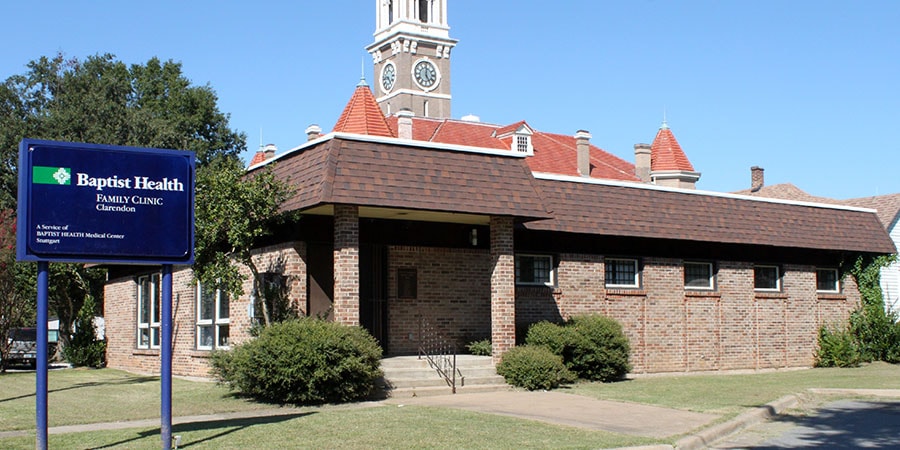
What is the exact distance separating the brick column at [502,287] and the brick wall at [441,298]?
180 cm

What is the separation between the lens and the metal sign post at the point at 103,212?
10984 mm

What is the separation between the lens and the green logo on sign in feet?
36.5

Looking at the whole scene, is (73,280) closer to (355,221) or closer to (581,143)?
(355,221)

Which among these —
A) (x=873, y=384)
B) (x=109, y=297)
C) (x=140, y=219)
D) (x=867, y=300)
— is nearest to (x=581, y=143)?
(x=867, y=300)

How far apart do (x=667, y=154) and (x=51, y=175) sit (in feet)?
151

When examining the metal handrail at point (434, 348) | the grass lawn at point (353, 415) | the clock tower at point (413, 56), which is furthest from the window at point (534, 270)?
the clock tower at point (413, 56)

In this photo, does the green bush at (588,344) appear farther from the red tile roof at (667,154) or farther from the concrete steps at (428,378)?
the red tile roof at (667,154)

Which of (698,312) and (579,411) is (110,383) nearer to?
(579,411)

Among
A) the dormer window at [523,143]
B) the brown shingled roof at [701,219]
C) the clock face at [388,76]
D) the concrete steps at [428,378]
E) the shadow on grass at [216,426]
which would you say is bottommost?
the shadow on grass at [216,426]

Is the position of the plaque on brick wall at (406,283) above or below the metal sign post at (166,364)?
above

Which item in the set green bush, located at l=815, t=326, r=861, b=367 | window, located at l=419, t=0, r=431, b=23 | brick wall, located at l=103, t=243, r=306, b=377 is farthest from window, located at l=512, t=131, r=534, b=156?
window, located at l=419, t=0, r=431, b=23

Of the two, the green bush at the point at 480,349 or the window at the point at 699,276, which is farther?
the window at the point at 699,276

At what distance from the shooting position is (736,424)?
1337cm

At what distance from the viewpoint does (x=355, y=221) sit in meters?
17.5
